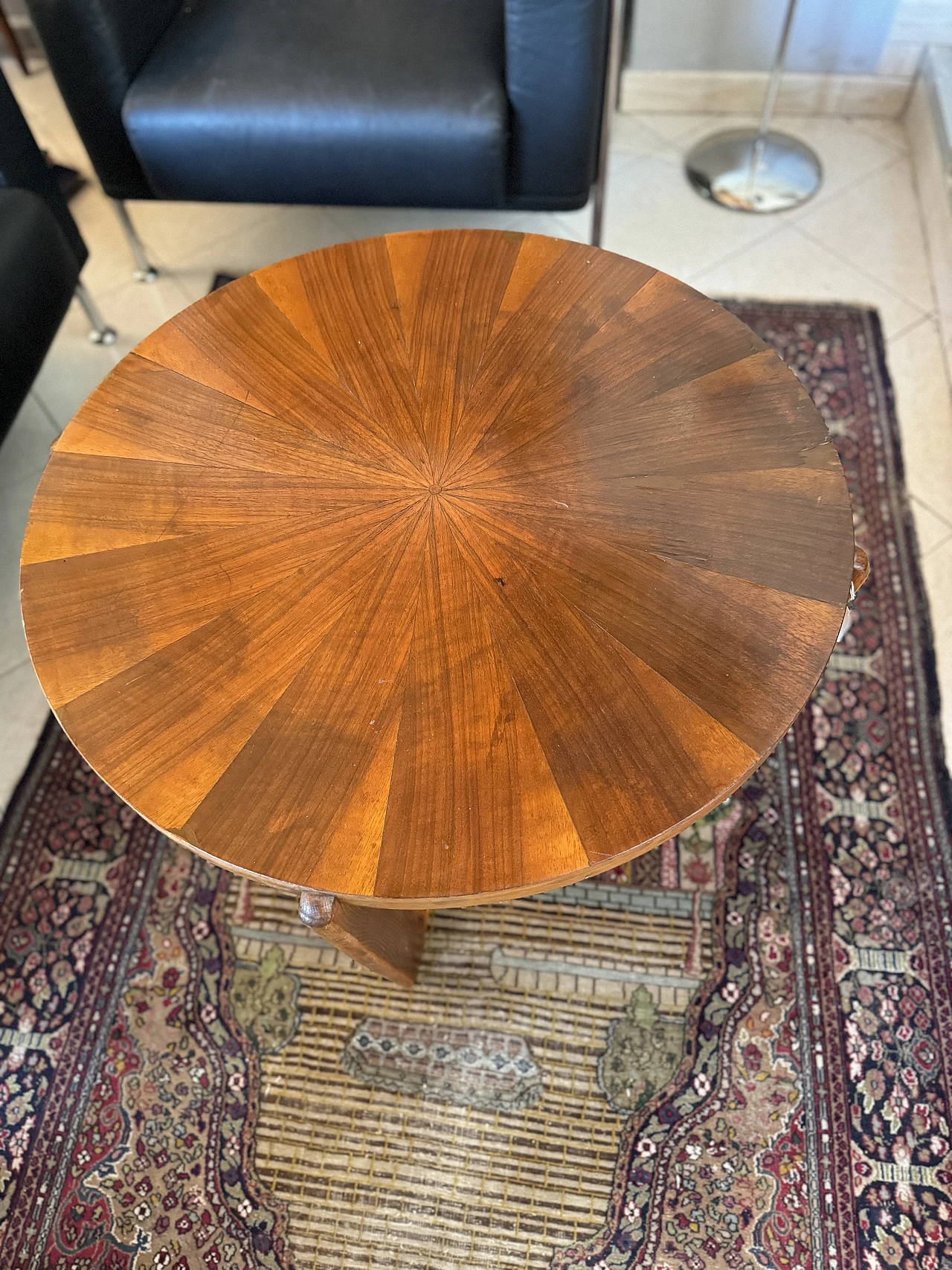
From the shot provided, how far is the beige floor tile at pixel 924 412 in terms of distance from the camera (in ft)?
5.57

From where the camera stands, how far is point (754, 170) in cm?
215

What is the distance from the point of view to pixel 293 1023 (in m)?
1.28

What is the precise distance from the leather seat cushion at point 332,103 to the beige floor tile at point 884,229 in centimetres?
80

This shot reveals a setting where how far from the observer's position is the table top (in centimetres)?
87

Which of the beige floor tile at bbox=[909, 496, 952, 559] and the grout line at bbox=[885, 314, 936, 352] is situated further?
the grout line at bbox=[885, 314, 936, 352]

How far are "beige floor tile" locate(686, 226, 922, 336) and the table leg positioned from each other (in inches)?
55.6

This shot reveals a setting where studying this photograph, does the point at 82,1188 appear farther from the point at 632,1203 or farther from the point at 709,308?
the point at 709,308

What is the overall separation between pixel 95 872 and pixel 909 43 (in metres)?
2.37

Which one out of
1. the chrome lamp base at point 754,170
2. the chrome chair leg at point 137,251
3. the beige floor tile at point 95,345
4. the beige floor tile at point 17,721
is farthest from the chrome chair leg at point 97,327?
the chrome lamp base at point 754,170

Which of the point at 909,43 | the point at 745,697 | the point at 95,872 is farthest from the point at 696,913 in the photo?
the point at 909,43

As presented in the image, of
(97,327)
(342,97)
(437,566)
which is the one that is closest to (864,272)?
(342,97)

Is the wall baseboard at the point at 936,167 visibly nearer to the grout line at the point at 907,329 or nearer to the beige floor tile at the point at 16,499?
the grout line at the point at 907,329

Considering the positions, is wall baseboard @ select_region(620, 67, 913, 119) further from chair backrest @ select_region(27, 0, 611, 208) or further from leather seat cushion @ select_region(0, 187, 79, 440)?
leather seat cushion @ select_region(0, 187, 79, 440)

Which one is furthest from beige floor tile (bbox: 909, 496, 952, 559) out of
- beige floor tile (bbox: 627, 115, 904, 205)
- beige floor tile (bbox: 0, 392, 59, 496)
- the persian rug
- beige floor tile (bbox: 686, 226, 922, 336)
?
beige floor tile (bbox: 0, 392, 59, 496)
